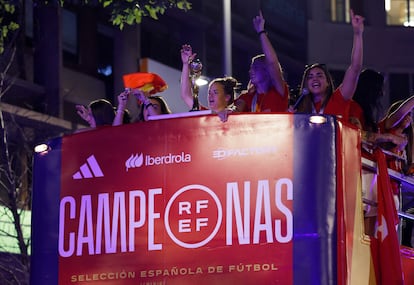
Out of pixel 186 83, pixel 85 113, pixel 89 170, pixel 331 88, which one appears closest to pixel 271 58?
pixel 331 88

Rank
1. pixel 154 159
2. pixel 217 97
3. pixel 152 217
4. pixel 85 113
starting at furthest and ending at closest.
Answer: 1. pixel 85 113
2. pixel 217 97
3. pixel 154 159
4. pixel 152 217

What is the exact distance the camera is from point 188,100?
10281mm

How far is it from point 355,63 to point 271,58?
2.39 feet

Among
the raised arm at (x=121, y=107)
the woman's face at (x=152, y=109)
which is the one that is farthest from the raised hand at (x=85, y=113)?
the woman's face at (x=152, y=109)

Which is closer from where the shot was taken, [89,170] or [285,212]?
[285,212]

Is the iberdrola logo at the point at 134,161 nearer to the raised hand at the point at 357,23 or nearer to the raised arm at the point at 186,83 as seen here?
the raised arm at the point at 186,83

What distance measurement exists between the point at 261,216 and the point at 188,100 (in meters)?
2.18

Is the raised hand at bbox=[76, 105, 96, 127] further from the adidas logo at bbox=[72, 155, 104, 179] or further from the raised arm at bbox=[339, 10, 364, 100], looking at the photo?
the raised arm at bbox=[339, 10, 364, 100]

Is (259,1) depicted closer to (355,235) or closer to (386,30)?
(386,30)

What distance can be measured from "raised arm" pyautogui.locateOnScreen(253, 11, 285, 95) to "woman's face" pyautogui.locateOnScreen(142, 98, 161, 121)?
49.0 inches

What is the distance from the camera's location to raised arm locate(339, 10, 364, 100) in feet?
29.4

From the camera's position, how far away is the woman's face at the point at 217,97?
950 cm

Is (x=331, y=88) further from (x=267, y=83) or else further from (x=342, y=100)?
(x=267, y=83)

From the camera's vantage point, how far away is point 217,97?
953 centimetres
